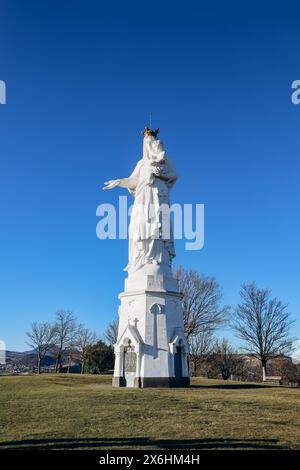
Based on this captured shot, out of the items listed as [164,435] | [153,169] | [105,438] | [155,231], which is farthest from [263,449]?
[153,169]

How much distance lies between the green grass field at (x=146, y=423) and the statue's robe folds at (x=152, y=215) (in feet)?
39.1

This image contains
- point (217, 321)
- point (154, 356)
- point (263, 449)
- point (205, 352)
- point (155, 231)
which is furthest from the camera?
point (205, 352)

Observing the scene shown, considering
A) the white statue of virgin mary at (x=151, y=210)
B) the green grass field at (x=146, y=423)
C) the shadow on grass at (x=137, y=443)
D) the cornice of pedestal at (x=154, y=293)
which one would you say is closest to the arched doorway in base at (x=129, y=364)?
the cornice of pedestal at (x=154, y=293)

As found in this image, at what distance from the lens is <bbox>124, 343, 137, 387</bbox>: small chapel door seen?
84.5 feet

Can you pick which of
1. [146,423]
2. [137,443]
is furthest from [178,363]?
[137,443]

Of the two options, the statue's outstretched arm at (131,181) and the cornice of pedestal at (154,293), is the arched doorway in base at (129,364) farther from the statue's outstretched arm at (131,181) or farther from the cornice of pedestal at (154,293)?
the statue's outstretched arm at (131,181)

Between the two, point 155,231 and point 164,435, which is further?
point 155,231

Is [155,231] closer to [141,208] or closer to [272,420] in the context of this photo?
[141,208]

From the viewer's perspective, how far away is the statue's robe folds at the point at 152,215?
92.0 ft

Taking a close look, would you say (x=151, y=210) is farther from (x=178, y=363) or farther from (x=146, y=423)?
(x=146, y=423)

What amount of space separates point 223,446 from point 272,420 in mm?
4156

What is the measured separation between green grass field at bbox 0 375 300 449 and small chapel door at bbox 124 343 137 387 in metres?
8.34

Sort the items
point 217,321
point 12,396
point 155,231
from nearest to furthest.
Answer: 1. point 12,396
2. point 155,231
3. point 217,321

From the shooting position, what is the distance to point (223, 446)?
29.4ft
